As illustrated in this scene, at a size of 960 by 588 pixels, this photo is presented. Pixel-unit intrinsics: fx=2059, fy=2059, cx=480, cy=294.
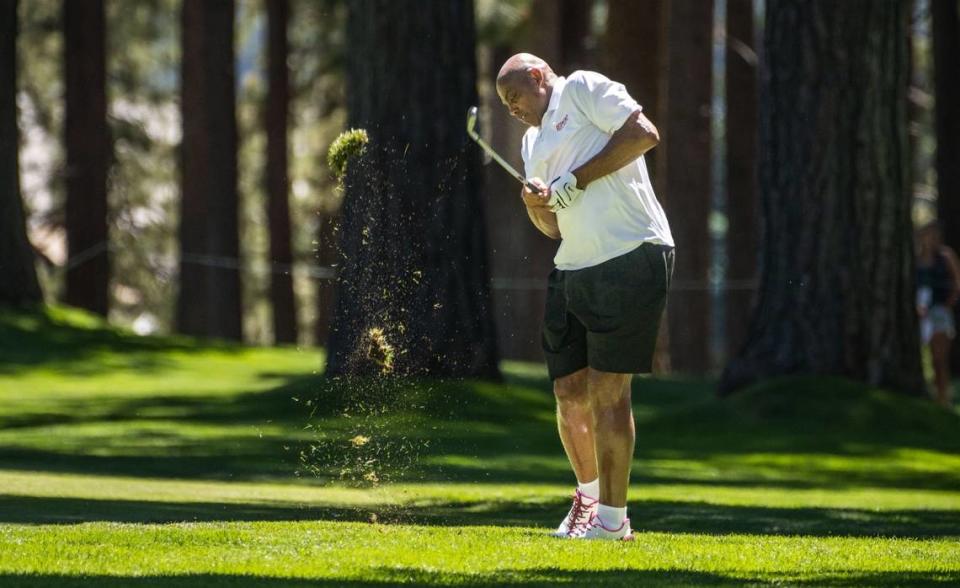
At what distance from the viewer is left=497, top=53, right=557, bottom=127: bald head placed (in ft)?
27.2

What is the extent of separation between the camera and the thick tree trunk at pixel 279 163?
3509 centimetres

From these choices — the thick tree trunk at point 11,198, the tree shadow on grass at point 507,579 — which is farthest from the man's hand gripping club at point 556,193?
the thick tree trunk at point 11,198

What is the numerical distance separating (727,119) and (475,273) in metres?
15.0

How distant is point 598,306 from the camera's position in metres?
8.09

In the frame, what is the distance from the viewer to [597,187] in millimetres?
8102

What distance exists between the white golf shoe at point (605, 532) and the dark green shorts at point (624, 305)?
2.02 feet

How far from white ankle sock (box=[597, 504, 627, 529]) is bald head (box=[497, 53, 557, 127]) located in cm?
159

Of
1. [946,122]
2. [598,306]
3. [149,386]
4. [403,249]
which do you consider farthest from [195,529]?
[946,122]

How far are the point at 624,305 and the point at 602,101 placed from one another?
806 mm

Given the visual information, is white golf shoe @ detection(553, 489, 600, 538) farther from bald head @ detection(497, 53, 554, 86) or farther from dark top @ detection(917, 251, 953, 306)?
dark top @ detection(917, 251, 953, 306)

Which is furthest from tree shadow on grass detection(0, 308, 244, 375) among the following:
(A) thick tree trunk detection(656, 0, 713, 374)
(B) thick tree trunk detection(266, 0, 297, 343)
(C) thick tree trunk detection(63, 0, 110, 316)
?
(B) thick tree trunk detection(266, 0, 297, 343)

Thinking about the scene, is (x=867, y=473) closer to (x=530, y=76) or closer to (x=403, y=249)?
(x=403, y=249)

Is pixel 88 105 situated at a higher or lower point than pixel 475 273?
higher

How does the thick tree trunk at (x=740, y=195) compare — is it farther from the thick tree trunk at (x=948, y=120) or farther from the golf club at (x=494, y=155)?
the golf club at (x=494, y=155)
